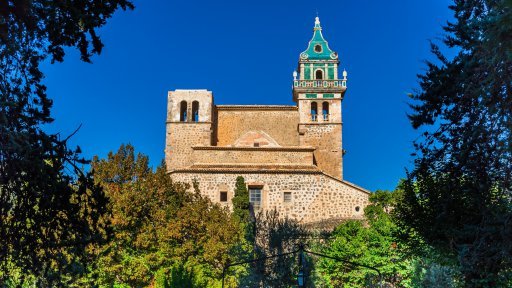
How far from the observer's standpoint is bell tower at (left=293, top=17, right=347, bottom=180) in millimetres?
35062

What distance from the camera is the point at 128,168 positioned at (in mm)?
24156

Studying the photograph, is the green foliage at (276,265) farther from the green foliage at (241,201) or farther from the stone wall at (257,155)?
the stone wall at (257,155)

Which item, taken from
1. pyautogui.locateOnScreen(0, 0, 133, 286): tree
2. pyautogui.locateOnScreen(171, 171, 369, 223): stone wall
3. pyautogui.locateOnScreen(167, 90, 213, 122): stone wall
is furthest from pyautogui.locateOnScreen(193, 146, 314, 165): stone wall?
pyautogui.locateOnScreen(0, 0, 133, 286): tree

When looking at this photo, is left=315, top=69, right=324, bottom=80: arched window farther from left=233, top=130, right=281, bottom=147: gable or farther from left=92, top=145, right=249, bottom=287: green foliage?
left=92, top=145, right=249, bottom=287: green foliage

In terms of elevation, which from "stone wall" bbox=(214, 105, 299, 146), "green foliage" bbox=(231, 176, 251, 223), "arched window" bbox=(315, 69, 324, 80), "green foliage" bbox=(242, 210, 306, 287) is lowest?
"green foliage" bbox=(242, 210, 306, 287)

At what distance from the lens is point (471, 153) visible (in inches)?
384

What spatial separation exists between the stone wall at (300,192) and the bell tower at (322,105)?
501 cm

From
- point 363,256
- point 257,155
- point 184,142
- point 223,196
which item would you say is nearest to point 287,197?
point 257,155

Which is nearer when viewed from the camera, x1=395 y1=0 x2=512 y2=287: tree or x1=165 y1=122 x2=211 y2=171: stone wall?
x1=395 y1=0 x2=512 y2=287: tree

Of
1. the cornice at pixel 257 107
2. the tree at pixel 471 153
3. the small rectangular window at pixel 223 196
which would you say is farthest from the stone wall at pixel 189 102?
the tree at pixel 471 153

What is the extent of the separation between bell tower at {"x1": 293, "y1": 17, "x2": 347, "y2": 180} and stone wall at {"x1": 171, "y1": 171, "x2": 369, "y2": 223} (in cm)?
501

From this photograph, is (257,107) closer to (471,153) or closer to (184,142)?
(184,142)

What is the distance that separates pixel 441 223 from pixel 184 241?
44.6ft

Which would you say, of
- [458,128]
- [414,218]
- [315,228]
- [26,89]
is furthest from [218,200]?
[26,89]
